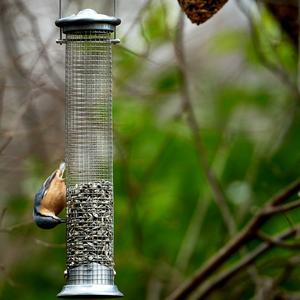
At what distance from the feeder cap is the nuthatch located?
70cm

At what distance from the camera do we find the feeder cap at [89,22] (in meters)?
5.72

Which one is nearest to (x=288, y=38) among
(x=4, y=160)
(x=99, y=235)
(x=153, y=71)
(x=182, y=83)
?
(x=182, y=83)

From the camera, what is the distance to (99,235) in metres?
5.90

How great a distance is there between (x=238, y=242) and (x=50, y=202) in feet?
5.55

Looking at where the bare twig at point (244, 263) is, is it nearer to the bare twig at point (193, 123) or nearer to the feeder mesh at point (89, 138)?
the bare twig at point (193, 123)

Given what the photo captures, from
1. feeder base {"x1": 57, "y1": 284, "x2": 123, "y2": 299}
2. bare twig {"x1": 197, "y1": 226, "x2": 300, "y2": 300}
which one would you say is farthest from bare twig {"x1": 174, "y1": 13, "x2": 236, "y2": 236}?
feeder base {"x1": 57, "y1": 284, "x2": 123, "y2": 299}

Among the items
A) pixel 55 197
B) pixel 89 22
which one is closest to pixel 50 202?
pixel 55 197

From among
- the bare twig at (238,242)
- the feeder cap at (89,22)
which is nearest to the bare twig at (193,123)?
the bare twig at (238,242)

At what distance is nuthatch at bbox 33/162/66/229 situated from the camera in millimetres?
5762

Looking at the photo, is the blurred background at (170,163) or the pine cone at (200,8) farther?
the blurred background at (170,163)

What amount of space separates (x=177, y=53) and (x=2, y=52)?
1.30m

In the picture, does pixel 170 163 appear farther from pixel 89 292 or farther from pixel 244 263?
pixel 89 292

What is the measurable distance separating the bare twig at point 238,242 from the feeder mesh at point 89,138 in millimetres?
1237

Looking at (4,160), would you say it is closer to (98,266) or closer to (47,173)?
(47,173)
